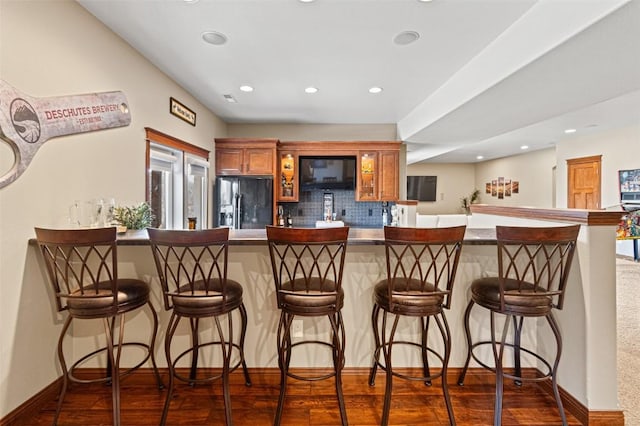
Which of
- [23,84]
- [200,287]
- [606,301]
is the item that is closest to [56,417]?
[200,287]

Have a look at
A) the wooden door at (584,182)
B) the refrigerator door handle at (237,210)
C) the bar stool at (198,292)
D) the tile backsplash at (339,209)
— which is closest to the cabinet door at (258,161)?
the refrigerator door handle at (237,210)

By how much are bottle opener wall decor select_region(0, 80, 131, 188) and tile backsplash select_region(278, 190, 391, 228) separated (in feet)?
11.7

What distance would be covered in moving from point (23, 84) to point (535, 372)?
150 inches

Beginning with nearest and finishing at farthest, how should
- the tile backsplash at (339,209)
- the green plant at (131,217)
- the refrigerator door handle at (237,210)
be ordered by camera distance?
the green plant at (131,217) < the refrigerator door handle at (237,210) < the tile backsplash at (339,209)

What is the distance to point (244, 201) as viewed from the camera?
4.98 metres

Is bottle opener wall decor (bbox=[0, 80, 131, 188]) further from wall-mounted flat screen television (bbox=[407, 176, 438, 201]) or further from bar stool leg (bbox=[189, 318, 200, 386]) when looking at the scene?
wall-mounted flat screen television (bbox=[407, 176, 438, 201])

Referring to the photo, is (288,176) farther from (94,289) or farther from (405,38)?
(94,289)

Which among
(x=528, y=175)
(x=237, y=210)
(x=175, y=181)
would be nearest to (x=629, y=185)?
(x=528, y=175)

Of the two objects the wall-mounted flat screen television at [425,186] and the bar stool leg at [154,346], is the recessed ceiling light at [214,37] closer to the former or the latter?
the bar stool leg at [154,346]

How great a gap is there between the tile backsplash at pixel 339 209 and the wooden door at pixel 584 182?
203 inches

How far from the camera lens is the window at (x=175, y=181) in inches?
132

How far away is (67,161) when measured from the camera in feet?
6.87

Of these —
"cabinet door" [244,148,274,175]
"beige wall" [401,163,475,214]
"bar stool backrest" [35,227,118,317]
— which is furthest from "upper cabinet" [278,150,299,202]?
"beige wall" [401,163,475,214]

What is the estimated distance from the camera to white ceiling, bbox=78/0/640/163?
216 cm
